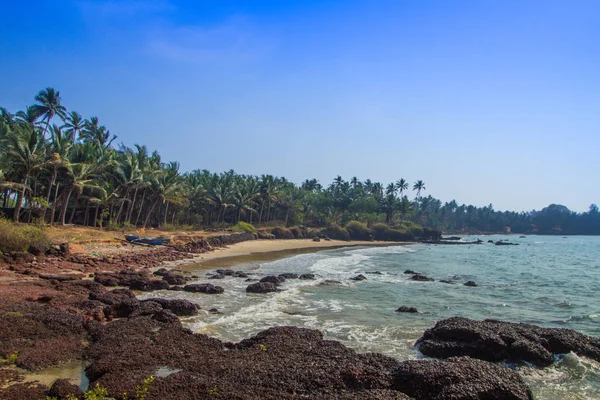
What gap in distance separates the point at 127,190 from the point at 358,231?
54.5 m

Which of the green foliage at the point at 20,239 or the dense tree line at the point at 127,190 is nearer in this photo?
the green foliage at the point at 20,239

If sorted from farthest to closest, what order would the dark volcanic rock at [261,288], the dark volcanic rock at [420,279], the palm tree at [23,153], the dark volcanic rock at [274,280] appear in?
1. the palm tree at [23,153]
2. the dark volcanic rock at [420,279]
3. the dark volcanic rock at [274,280]
4. the dark volcanic rock at [261,288]

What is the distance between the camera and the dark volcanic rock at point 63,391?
7.53 m

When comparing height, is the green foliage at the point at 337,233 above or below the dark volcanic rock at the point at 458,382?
below

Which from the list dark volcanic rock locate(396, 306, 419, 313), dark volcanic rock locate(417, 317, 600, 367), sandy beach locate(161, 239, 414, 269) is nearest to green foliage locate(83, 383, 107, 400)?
dark volcanic rock locate(417, 317, 600, 367)

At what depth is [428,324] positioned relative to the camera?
16.5 m

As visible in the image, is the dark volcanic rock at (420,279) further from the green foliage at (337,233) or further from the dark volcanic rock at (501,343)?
the green foliage at (337,233)

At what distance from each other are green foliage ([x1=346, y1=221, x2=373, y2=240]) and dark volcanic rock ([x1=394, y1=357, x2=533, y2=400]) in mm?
81143

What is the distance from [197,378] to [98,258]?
23.8 m

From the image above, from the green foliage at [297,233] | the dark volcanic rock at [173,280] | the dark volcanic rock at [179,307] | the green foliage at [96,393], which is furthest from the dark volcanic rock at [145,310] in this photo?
the green foliage at [297,233]

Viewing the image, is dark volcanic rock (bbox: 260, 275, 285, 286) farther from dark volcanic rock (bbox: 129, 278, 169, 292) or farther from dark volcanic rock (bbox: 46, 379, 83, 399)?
dark volcanic rock (bbox: 46, 379, 83, 399)

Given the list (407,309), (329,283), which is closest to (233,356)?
(407,309)

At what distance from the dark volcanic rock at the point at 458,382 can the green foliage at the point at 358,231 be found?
8114cm

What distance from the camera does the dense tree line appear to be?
3815cm
